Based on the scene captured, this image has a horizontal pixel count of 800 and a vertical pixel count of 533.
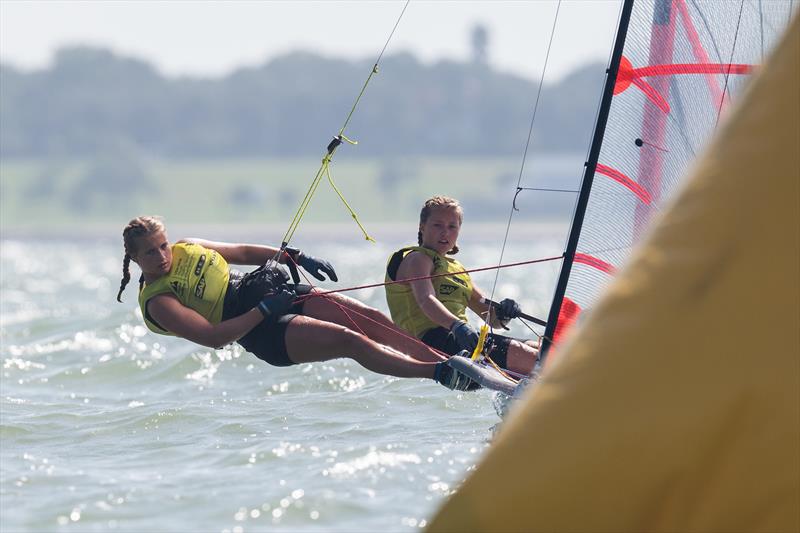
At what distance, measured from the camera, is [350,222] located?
85000 millimetres

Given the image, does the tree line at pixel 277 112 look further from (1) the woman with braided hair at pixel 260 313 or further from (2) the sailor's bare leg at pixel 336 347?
(2) the sailor's bare leg at pixel 336 347

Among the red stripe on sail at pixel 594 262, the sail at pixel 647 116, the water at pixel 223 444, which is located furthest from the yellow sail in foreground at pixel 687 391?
the red stripe on sail at pixel 594 262

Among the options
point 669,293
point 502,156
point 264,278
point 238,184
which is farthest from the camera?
point 502,156

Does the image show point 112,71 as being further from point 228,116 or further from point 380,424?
point 380,424

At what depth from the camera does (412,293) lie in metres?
5.65

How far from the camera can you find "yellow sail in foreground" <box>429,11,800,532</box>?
2.25 m

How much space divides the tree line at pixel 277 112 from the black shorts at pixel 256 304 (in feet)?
335

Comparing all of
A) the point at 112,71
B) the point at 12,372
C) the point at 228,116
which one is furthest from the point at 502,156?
the point at 12,372

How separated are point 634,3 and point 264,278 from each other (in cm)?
186

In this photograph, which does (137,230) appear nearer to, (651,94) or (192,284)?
(192,284)

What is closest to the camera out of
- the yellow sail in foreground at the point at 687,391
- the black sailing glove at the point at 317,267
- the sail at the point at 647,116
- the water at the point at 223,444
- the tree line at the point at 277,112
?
the yellow sail in foreground at the point at 687,391

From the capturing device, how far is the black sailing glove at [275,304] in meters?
5.15

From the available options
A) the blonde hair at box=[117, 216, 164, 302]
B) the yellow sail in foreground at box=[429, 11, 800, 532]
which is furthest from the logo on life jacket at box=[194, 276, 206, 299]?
the yellow sail in foreground at box=[429, 11, 800, 532]

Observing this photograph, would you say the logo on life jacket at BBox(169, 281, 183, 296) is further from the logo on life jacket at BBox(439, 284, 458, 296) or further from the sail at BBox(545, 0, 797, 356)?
the sail at BBox(545, 0, 797, 356)
